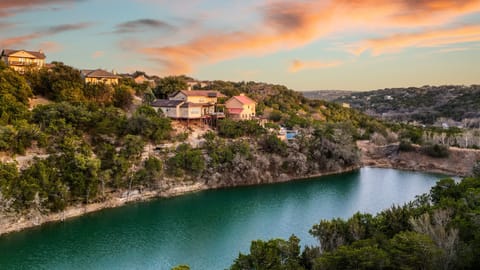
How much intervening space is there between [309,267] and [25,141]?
A: 87.1 ft

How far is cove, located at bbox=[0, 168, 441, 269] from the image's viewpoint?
23.5 meters

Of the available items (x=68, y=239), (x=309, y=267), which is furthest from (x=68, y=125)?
(x=309, y=267)

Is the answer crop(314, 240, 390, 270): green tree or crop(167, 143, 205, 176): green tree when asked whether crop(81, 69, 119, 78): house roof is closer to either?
crop(167, 143, 205, 176): green tree

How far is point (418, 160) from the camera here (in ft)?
182

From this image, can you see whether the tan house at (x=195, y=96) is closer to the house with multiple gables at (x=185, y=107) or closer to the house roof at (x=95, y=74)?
the house with multiple gables at (x=185, y=107)

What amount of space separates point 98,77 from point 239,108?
67.1 ft

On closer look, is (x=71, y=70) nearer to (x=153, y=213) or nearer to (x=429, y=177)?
(x=153, y=213)

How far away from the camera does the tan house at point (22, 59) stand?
47.9m

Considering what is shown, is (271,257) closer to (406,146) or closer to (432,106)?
(406,146)

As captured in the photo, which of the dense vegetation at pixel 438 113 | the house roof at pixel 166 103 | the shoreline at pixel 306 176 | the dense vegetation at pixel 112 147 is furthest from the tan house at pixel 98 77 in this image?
the dense vegetation at pixel 438 113

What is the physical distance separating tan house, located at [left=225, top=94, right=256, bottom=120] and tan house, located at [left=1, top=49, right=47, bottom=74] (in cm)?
2622

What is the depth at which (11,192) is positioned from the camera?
27859 mm

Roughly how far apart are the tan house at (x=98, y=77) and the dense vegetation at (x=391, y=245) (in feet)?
134

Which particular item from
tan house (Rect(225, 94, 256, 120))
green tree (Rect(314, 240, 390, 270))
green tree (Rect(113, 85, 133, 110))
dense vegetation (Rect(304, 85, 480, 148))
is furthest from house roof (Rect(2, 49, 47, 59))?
dense vegetation (Rect(304, 85, 480, 148))
